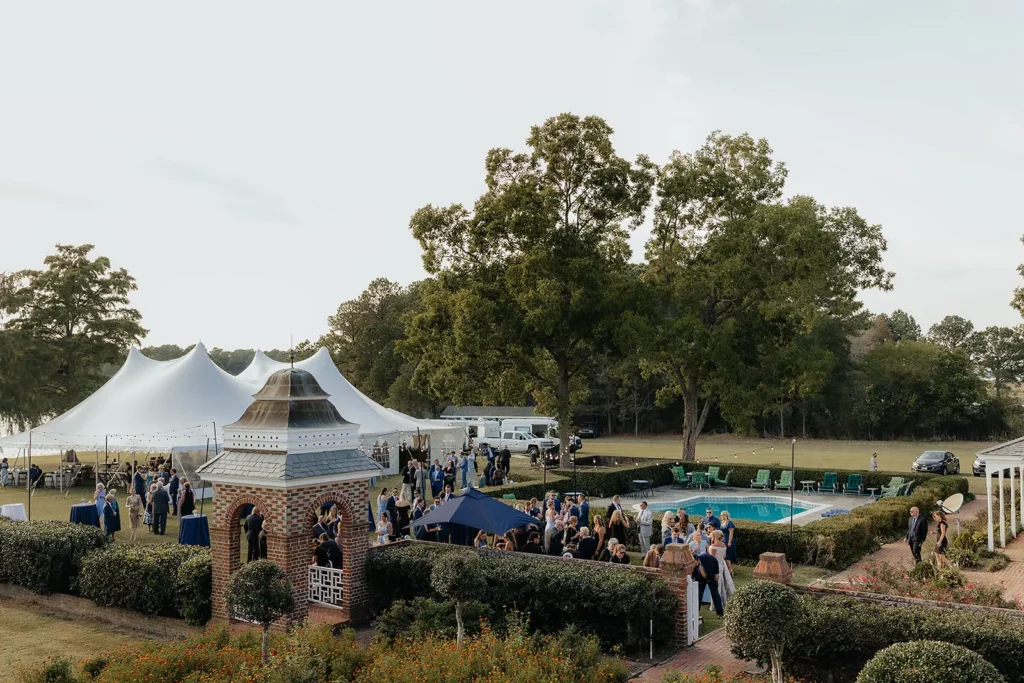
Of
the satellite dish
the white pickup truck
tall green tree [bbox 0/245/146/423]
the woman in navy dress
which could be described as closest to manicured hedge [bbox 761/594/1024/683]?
the woman in navy dress

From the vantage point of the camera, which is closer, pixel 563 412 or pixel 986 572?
pixel 986 572

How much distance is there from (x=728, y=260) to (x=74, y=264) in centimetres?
3701

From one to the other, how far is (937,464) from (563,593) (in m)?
27.3

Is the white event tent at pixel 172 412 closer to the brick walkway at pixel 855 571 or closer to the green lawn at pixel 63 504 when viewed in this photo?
the green lawn at pixel 63 504

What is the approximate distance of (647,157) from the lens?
34.9m

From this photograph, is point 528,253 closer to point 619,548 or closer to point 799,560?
point 799,560

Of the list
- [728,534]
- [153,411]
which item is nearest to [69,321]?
[153,411]

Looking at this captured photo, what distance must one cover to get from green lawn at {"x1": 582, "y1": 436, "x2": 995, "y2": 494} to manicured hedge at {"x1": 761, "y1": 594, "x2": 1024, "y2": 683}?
73.7 ft

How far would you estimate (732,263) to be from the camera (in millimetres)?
33438

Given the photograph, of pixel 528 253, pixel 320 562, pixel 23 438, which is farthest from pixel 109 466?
pixel 320 562

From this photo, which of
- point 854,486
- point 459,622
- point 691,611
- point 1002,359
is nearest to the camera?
point 459,622

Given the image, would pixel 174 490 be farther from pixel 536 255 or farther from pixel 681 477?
pixel 681 477

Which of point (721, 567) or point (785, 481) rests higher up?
point (721, 567)

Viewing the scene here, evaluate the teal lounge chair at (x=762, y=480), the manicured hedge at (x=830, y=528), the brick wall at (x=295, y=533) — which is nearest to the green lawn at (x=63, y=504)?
the brick wall at (x=295, y=533)
